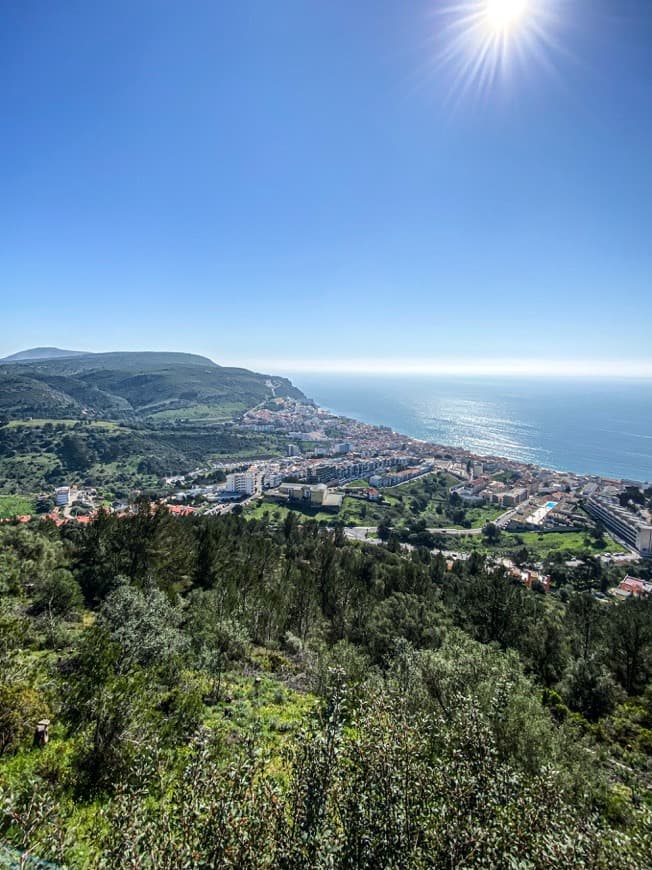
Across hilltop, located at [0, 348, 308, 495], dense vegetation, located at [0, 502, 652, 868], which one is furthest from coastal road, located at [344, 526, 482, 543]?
hilltop, located at [0, 348, 308, 495]

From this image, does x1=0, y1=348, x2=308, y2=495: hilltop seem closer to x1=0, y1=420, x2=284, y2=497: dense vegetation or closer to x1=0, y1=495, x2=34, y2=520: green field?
x1=0, y1=420, x2=284, y2=497: dense vegetation

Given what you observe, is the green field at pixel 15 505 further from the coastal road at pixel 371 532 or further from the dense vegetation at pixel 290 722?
the dense vegetation at pixel 290 722

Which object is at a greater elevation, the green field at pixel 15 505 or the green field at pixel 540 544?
the green field at pixel 15 505

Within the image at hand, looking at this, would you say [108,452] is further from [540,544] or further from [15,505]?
[540,544]

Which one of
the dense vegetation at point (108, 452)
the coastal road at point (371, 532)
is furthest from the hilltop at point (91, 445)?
the coastal road at point (371, 532)

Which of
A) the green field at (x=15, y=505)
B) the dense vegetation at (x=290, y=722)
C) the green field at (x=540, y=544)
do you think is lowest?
the green field at (x=540, y=544)

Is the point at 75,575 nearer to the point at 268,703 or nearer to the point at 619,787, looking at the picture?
the point at 268,703

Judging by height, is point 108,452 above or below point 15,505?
above

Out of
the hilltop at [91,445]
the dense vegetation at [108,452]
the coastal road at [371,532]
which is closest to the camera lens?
the coastal road at [371,532]

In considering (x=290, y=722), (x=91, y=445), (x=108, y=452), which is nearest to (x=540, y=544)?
(x=290, y=722)
